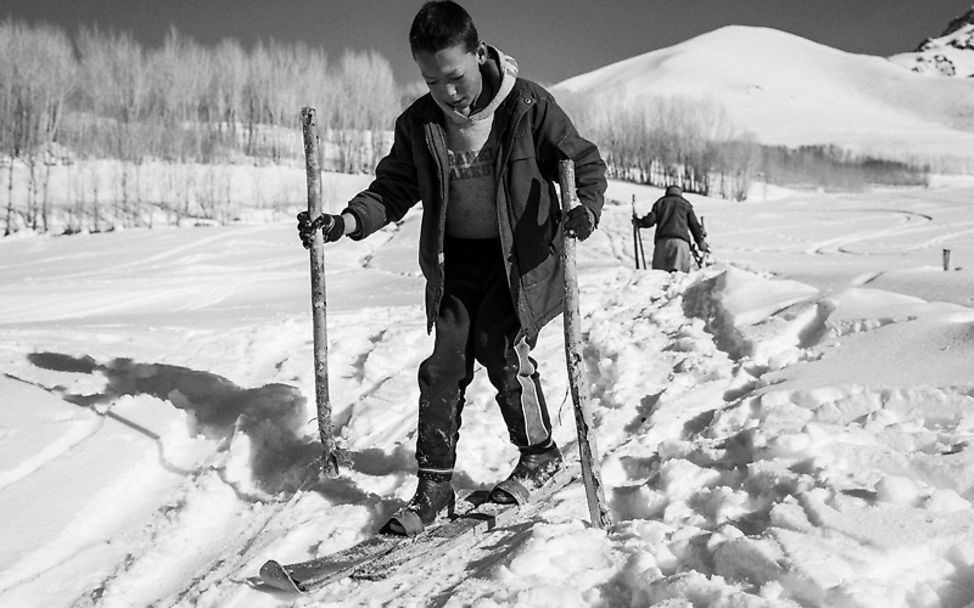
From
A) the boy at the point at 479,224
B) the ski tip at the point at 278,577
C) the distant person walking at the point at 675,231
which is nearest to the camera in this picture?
the ski tip at the point at 278,577

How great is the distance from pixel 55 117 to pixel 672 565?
50.6m

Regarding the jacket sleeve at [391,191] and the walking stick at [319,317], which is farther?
the walking stick at [319,317]

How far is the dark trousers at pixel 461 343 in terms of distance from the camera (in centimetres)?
308

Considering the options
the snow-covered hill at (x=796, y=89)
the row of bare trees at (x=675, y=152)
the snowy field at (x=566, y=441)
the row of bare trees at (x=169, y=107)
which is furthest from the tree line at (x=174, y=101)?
the snow-covered hill at (x=796, y=89)

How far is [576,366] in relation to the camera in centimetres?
284

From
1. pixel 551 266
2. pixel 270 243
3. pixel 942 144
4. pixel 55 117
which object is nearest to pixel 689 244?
pixel 551 266

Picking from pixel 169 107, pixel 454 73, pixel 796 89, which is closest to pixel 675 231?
pixel 454 73

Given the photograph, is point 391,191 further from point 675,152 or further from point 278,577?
point 675,152

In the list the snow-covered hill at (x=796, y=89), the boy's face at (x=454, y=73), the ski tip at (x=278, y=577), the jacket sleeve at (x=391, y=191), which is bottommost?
the ski tip at (x=278, y=577)

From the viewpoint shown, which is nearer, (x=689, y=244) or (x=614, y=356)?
(x=614, y=356)

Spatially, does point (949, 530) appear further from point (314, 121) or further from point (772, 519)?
point (314, 121)

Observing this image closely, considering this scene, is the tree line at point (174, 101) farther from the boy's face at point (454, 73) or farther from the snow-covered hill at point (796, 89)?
the snow-covered hill at point (796, 89)

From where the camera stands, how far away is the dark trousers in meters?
3.08

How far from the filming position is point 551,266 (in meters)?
3.08
